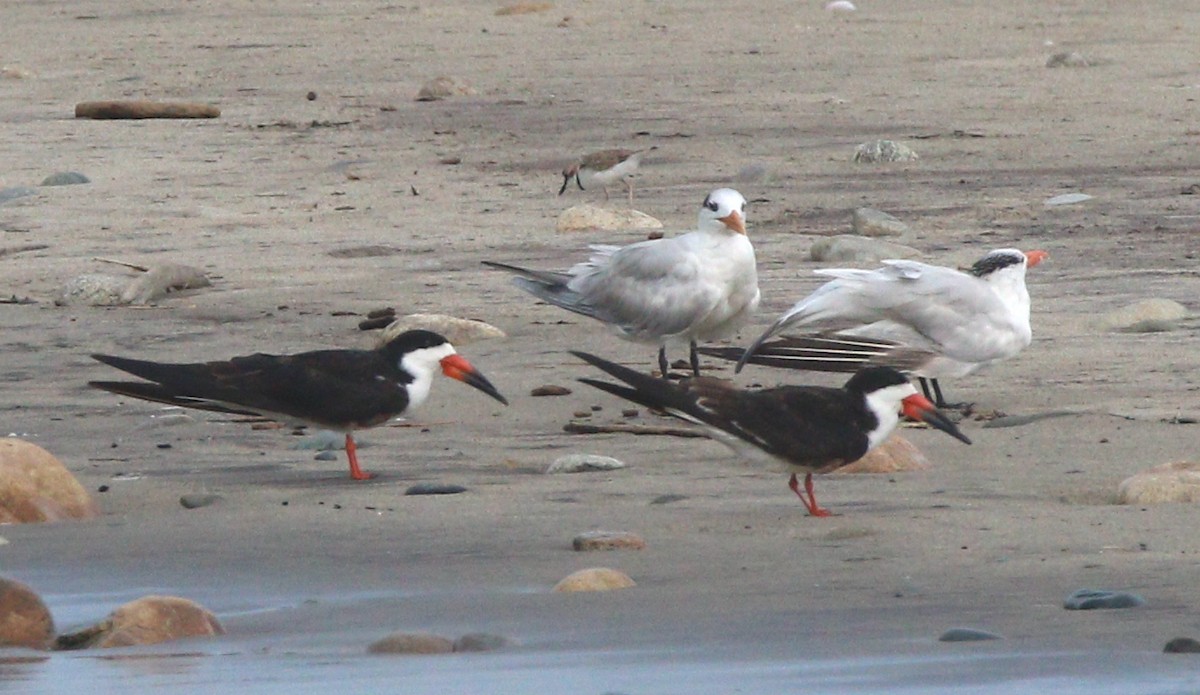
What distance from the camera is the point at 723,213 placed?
8883mm

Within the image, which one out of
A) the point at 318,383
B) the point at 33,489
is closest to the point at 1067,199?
the point at 318,383

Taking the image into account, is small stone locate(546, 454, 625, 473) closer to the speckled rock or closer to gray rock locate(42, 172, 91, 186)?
the speckled rock

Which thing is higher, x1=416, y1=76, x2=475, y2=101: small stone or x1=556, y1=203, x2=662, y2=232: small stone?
x1=556, y1=203, x2=662, y2=232: small stone

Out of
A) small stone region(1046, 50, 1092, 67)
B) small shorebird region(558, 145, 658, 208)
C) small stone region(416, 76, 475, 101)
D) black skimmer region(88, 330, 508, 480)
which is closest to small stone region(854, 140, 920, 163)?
small shorebird region(558, 145, 658, 208)

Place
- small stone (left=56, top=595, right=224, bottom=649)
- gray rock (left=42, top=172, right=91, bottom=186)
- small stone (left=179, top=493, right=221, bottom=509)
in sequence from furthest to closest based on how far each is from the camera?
gray rock (left=42, top=172, right=91, bottom=186)
small stone (left=179, top=493, right=221, bottom=509)
small stone (left=56, top=595, right=224, bottom=649)

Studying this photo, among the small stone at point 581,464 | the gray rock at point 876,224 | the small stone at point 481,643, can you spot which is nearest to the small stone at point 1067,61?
the gray rock at point 876,224

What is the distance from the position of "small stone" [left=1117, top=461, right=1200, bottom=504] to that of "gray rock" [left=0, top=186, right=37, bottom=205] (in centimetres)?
758

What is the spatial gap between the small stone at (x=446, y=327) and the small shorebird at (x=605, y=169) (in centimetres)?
293

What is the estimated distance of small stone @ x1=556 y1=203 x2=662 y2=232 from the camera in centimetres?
1117

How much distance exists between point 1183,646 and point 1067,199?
7.16 m

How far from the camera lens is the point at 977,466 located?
267 inches

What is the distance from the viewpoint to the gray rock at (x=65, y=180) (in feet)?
41.7

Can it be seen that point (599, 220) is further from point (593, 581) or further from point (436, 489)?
point (593, 581)

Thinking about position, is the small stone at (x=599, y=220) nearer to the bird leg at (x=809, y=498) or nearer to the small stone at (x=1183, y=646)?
the bird leg at (x=809, y=498)
